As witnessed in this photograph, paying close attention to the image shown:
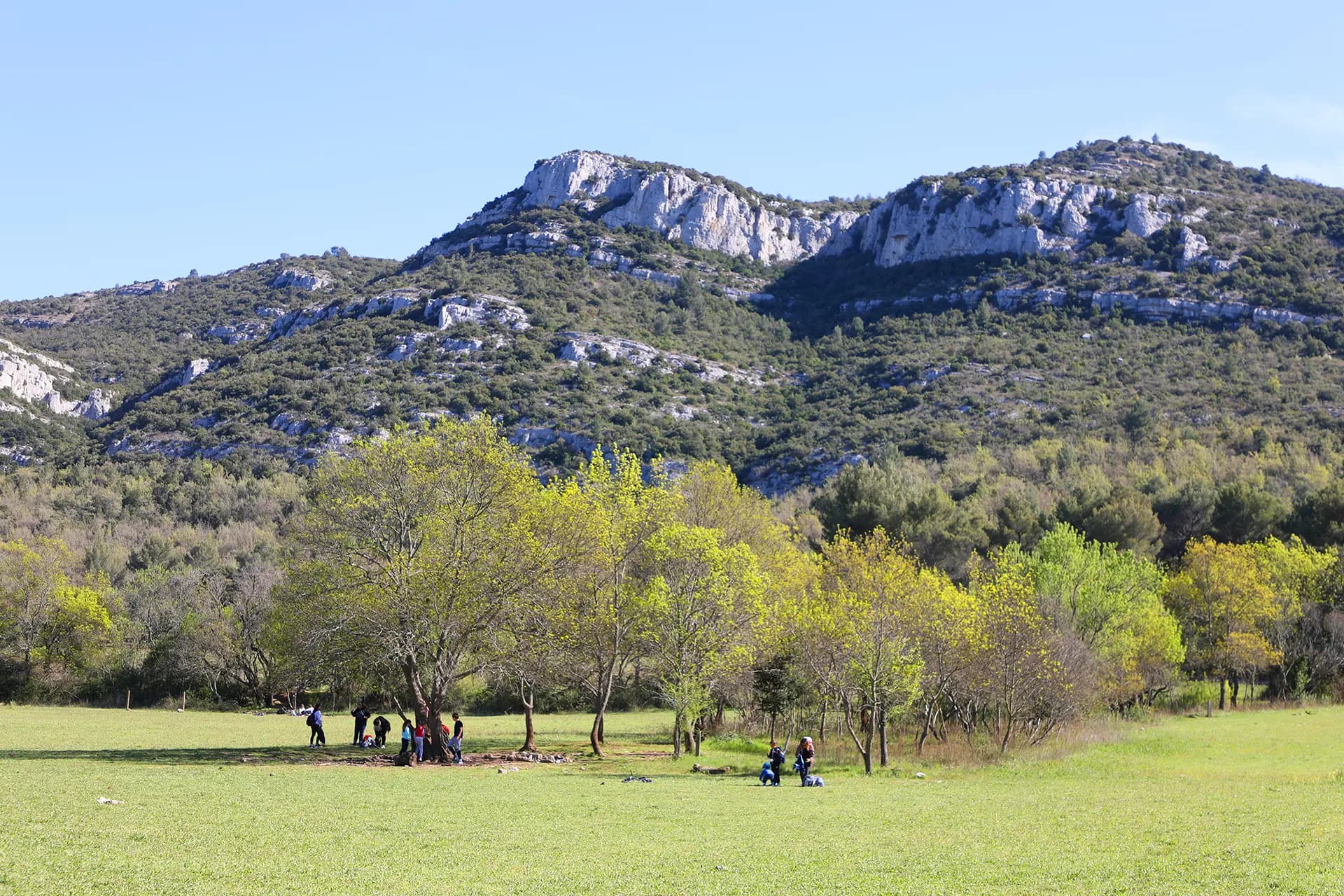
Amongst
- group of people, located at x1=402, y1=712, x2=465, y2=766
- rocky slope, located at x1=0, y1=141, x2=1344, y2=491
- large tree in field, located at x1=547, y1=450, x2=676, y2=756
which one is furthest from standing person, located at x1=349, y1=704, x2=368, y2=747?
rocky slope, located at x1=0, y1=141, x2=1344, y2=491

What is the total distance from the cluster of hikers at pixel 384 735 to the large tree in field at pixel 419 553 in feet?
1.57

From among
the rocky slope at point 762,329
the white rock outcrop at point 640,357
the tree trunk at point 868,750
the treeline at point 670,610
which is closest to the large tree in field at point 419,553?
the treeline at point 670,610

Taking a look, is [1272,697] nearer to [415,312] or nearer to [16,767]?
[16,767]

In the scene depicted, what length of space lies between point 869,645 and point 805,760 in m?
5.91

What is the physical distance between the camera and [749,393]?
132 meters

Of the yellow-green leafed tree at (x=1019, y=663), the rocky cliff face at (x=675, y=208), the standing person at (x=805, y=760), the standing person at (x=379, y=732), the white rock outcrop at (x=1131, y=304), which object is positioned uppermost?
the rocky cliff face at (x=675, y=208)

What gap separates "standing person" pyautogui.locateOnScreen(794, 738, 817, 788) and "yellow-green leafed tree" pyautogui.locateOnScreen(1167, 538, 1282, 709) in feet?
135

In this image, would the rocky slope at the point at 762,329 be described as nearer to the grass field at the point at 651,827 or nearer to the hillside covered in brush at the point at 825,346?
the hillside covered in brush at the point at 825,346

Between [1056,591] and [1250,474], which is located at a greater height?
[1250,474]

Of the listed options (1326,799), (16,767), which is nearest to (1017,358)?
(1326,799)

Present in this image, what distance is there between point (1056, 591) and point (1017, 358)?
71486 millimetres

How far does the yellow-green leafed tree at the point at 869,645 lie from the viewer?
109 ft

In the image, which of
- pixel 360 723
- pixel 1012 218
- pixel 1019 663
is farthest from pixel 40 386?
pixel 1019 663

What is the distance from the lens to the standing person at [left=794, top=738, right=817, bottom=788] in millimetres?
28281
